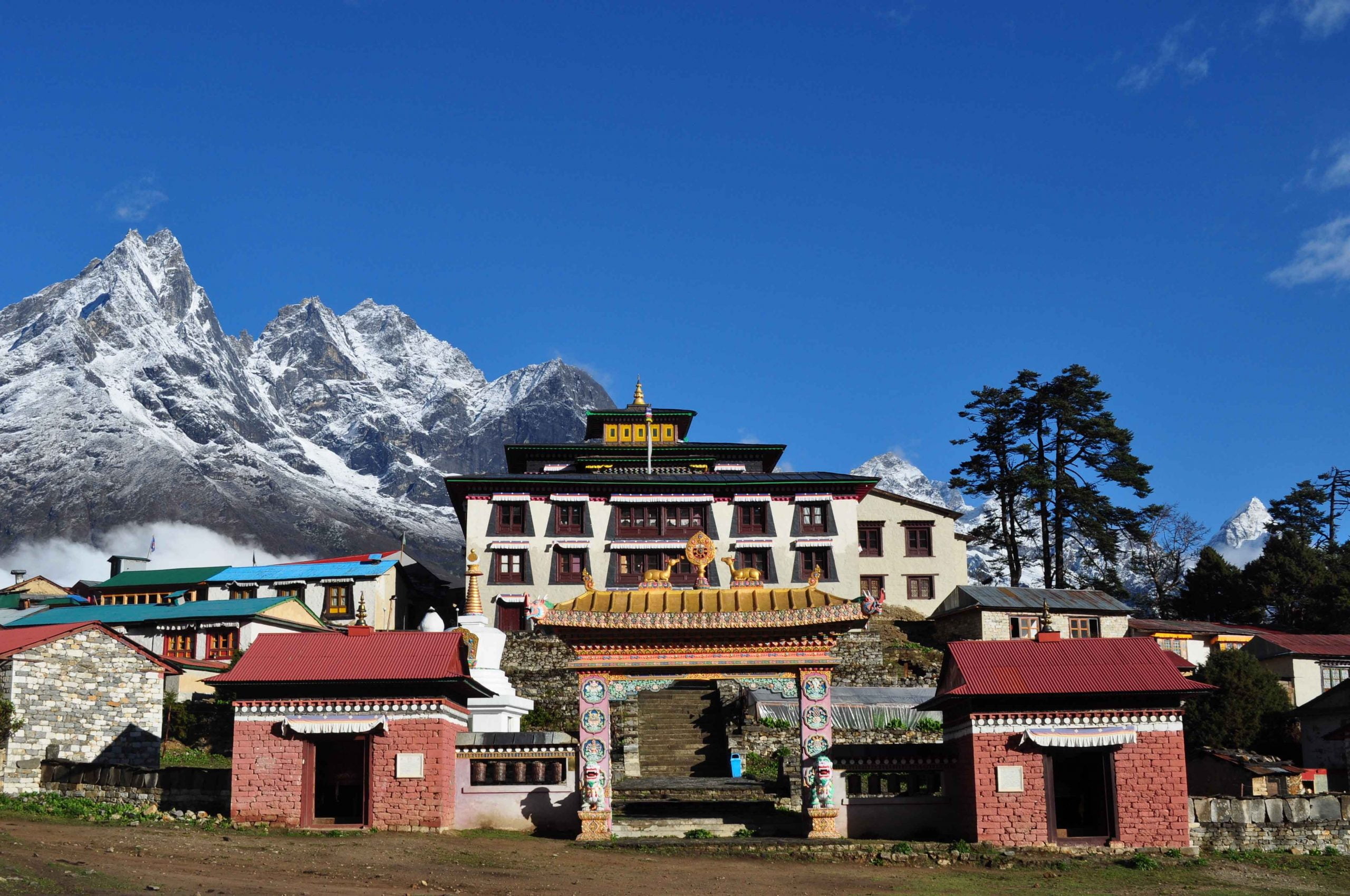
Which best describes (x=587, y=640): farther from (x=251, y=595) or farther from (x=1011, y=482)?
(x=1011, y=482)

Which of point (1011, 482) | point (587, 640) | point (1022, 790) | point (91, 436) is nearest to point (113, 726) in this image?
point (587, 640)

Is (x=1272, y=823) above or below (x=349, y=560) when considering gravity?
below

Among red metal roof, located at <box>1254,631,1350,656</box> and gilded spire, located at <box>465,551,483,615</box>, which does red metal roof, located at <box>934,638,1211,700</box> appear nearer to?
gilded spire, located at <box>465,551,483,615</box>

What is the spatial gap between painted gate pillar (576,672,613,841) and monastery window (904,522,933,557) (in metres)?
34.3

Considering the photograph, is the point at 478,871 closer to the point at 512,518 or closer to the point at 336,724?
the point at 336,724

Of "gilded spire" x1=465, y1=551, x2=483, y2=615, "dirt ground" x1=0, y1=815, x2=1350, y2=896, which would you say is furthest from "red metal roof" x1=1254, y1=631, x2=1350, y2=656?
"gilded spire" x1=465, y1=551, x2=483, y2=615

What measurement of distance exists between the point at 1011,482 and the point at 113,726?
45121mm

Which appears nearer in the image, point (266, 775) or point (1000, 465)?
point (266, 775)

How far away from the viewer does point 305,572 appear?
182 feet

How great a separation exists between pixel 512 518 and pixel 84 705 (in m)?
25.0

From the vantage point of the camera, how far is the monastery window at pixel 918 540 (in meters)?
58.3

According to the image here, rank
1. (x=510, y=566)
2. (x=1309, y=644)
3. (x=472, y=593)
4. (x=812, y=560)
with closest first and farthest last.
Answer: (x=472, y=593) < (x=1309, y=644) < (x=510, y=566) < (x=812, y=560)

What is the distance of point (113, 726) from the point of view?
3241 cm

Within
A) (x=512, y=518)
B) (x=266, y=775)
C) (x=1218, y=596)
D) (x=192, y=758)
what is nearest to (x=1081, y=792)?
(x=266, y=775)
